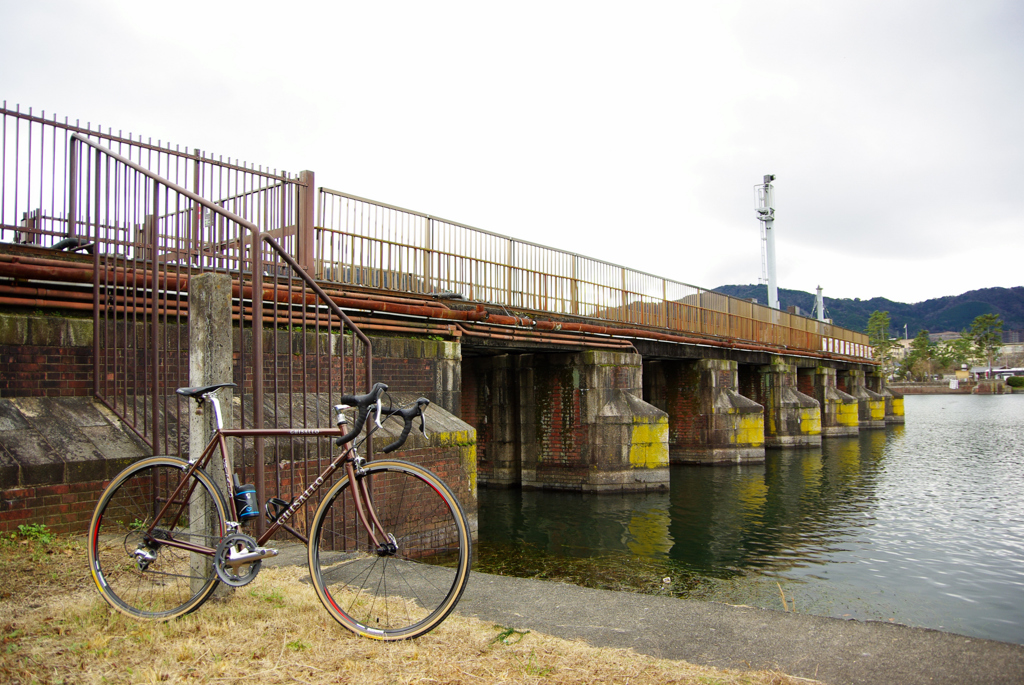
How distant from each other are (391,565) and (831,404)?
121 ft

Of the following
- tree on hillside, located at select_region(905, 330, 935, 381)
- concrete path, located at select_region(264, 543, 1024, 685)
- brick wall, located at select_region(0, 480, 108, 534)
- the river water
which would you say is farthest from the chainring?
tree on hillside, located at select_region(905, 330, 935, 381)

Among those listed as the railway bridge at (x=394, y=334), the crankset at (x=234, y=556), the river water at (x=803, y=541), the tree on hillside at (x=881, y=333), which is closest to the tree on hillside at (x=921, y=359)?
the tree on hillside at (x=881, y=333)

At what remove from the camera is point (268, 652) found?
3.01 meters

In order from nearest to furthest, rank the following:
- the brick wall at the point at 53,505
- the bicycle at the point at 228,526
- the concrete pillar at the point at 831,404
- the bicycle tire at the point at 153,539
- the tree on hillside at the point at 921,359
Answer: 1. the bicycle at the point at 228,526
2. the bicycle tire at the point at 153,539
3. the brick wall at the point at 53,505
4. the concrete pillar at the point at 831,404
5. the tree on hillside at the point at 921,359

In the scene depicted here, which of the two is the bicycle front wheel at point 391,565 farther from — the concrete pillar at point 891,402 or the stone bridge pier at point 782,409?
the concrete pillar at point 891,402

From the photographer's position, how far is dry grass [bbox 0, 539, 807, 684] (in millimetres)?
2777

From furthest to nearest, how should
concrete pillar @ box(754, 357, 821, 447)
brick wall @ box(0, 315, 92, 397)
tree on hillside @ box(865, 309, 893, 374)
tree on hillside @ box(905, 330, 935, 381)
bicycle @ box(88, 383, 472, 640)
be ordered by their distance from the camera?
tree on hillside @ box(905, 330, 935, 381), tree on hillside @ box(865, 309, 893, 374), concrete pillar @ box(754, 357, 821, 447), brick wall @ box(0, 315, 92, 397), bicycle @ box(88, 383, 472, 640)

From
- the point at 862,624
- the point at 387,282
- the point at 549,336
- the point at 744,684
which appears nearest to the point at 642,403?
the point at 549,336

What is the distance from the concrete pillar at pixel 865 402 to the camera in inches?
1737

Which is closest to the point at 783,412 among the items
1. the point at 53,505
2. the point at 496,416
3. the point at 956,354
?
the point at 496,416

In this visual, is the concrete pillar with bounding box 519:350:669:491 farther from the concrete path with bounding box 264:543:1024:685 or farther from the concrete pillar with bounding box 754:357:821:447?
the concrete pillar with bounding box 754:357:821:447

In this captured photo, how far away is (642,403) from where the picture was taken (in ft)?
57.4

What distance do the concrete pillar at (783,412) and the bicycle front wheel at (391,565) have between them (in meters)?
27.1

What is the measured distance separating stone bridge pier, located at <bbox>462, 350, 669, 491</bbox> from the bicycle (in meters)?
13.2
